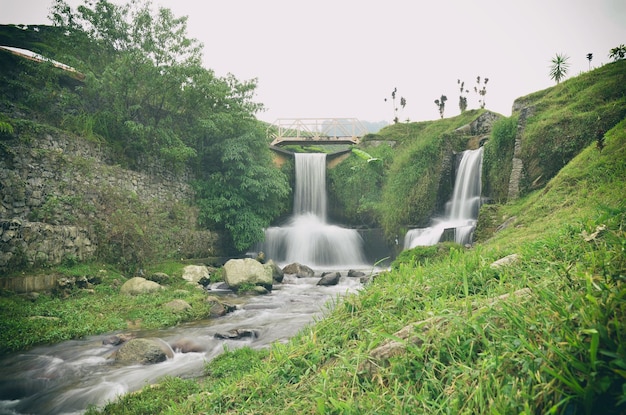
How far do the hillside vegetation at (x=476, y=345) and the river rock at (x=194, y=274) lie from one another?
9.53 metres

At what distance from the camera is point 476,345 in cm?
190

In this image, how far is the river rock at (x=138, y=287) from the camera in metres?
9.80

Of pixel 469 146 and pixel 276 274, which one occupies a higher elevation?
pixel 469 146

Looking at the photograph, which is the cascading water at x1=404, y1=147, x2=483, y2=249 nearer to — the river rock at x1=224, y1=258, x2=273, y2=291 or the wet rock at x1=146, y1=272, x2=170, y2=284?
the river rock at x1=224, y1=258, x2=273, y2=291

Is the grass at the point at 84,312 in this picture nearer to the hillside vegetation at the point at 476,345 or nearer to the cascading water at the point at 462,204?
the hillside vegetation at the point at 476,345

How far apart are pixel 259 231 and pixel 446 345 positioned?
600 inches

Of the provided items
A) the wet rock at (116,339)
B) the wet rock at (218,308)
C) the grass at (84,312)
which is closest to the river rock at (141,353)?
the wet rock at (116,339)

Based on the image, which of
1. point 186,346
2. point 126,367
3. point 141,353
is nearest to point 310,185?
point 186,346

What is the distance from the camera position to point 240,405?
2.54m

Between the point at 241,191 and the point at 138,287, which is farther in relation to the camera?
the point at 241,191

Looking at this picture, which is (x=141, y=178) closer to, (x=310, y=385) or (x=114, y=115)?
(x=114, y=115)

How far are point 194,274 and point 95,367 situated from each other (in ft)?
21.8

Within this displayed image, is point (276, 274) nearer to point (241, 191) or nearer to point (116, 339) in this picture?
point (241, 191)

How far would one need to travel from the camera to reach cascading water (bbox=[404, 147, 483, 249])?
1423cm
